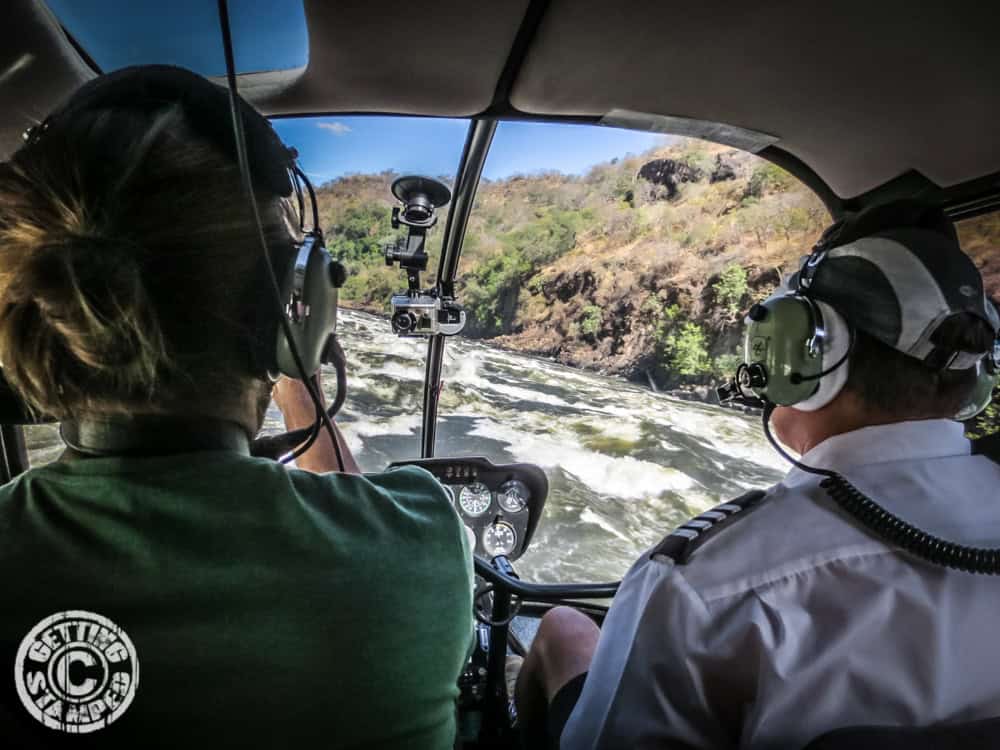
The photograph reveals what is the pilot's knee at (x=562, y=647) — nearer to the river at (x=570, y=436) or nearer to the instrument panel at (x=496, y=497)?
the instrument panel at (x=496, y=497)

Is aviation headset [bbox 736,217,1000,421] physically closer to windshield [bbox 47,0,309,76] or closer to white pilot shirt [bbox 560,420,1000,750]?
white pilot shirt [bbox 560,420,1000,750]

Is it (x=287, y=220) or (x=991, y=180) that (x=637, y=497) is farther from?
(x=287, y=220)

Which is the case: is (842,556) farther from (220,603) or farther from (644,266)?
(644,266)

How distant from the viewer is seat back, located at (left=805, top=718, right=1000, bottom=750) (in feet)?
2.04

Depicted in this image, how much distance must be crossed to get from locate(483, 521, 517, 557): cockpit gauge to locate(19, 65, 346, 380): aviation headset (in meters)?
1.31

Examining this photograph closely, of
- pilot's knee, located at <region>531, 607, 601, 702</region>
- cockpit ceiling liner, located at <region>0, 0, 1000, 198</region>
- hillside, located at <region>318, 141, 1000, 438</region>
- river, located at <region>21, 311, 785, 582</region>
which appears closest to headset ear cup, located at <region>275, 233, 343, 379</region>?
cockpit ceiling liner, located at <region>0, 0, 1000, 198</region>

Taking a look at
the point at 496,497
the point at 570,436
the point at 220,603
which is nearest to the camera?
the point at 220,603

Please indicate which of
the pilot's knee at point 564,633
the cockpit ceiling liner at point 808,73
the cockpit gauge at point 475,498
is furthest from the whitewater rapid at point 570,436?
the cockpit ceiling liner at point 808,73

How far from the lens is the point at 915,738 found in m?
0.63

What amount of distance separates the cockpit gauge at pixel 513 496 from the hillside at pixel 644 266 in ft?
5.02

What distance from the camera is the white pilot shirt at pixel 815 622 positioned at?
0.75 metres

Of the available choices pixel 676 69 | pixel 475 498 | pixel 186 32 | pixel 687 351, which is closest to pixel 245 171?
pixel 186 32

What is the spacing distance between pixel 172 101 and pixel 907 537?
116cm

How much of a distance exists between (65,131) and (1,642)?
0.56m
